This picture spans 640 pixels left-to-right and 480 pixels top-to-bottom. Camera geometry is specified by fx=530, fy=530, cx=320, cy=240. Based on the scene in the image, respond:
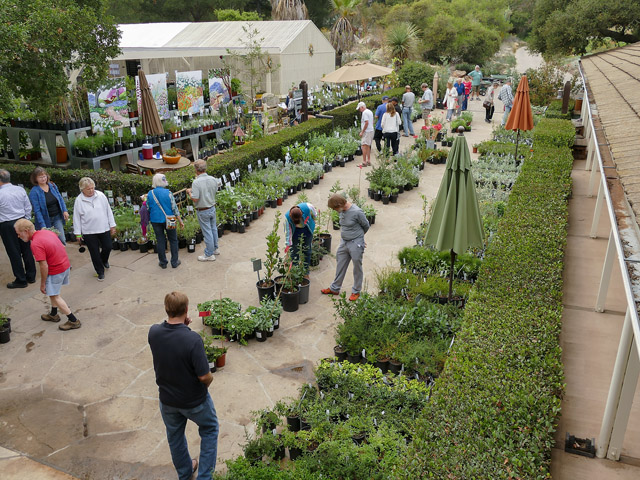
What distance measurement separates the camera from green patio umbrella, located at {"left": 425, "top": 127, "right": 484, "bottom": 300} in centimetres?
614

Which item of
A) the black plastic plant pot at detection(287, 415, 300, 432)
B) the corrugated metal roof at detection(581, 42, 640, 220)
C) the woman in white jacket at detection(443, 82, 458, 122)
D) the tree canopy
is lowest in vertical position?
the black plastic plant pot at detection(287, 415, 300, 432)

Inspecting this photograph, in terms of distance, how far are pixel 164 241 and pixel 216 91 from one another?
8.90 meters

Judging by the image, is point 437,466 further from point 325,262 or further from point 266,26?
point 266,26

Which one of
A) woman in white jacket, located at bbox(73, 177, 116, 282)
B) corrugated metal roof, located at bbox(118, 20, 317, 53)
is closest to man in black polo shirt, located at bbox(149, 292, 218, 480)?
woman in white jacket, located at bbox(73, 177, 116, 282)

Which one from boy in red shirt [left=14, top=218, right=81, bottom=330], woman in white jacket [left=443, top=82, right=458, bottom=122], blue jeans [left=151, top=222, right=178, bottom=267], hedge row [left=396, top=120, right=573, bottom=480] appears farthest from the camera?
woman in white jacket [left=443, top=82, right=458, bottom=122]

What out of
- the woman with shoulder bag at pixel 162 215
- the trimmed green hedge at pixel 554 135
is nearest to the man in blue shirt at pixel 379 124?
the trimmed green hedge at pixel 554 135

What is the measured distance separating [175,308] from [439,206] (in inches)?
139

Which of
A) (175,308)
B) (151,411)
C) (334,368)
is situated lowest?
(151,411)

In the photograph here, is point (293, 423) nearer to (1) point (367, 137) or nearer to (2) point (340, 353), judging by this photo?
(2) point (340, 353)

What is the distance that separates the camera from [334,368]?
5.48 metres

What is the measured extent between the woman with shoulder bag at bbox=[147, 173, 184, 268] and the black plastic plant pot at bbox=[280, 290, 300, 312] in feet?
7.66

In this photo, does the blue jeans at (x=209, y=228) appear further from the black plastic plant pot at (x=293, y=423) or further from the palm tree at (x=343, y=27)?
the palm tree at (x=343, y=27)

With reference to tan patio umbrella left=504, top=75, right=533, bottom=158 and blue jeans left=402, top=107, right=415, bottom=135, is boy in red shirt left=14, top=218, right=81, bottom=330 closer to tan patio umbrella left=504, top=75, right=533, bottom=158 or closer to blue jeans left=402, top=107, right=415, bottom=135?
tan patio umbrella left=504, top=75, right=533, bottom=158

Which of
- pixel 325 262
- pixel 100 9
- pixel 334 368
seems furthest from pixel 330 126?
pixel 334 368
